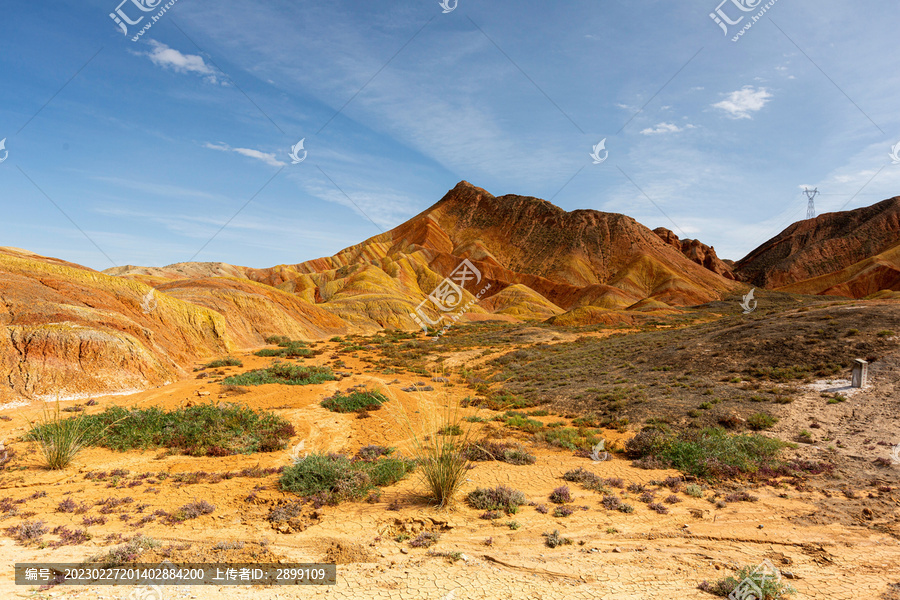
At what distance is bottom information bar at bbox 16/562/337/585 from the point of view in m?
4.54

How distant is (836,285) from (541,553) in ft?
379

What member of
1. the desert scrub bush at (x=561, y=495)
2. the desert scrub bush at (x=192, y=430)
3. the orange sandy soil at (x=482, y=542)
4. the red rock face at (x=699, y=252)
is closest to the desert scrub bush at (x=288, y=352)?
the desert scrub bush at (x=192, y=430)

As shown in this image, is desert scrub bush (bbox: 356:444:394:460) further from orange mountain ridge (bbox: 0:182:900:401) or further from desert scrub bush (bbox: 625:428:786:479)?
orange mountain ridge (bbox: 0:182:900:401)

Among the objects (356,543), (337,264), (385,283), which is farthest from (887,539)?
(337,264)

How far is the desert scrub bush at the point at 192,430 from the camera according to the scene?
9.23 meters

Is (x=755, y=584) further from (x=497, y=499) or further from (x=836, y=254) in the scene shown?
(x=836, y=254)

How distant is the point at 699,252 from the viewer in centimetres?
12456

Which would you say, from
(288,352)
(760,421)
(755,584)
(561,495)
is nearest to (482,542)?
(561,495)

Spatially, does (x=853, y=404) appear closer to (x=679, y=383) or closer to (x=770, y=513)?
(x=679, y=383)

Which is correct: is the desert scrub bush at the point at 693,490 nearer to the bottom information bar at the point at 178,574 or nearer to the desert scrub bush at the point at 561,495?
the desert scrub bush at the point at 561,495

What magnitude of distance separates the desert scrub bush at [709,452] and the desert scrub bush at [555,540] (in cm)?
406

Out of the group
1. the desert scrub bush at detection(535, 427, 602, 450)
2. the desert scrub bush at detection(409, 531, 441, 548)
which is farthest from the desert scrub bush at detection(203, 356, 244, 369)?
the desert scrub bush at detection(409, 531, 441, 548)

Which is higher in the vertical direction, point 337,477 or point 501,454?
point 337,477

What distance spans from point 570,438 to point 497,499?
14.3ft
